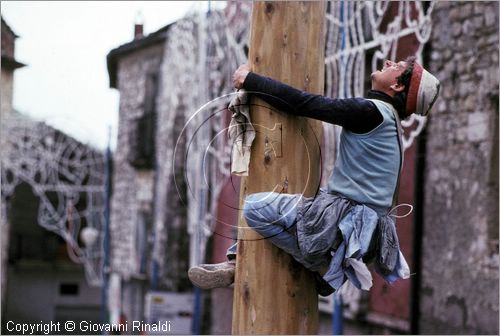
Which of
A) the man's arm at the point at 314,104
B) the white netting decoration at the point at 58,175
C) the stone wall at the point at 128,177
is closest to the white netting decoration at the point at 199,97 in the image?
the stone wall at the point at 128,177

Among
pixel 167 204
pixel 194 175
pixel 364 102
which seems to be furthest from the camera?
pixel 167 204

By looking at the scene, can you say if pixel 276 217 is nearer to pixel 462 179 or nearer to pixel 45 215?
pixel 462 179

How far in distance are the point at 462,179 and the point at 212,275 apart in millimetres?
5593

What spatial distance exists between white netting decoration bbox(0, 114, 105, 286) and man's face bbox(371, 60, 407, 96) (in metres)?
14.0

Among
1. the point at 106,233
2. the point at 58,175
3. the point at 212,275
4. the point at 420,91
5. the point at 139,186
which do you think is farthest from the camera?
the point at 58,175

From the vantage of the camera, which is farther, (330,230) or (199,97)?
(199,97)

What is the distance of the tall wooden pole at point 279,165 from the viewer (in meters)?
3.88

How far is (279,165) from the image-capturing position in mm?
3898

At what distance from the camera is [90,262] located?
898 inches

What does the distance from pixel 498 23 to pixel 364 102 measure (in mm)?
5368

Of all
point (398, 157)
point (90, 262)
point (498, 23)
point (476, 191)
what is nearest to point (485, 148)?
point (476, 191)

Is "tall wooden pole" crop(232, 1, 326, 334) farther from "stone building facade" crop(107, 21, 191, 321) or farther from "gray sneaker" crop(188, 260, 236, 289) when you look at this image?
"stone building facade" crop(107, 21, 191, 321)

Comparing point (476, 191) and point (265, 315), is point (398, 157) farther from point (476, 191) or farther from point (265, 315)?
point (476, 191)

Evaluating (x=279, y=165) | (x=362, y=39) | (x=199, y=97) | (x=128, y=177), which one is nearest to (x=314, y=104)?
(x=279, y=165)
